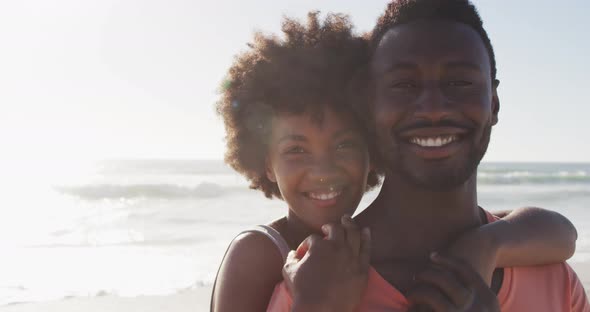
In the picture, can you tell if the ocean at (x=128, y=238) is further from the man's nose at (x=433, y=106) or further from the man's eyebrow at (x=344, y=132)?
the man's nose at (x=433, y=106)

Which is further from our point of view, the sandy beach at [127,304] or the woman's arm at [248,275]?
the sandy beach at [127,304]

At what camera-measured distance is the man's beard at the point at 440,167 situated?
1.75m

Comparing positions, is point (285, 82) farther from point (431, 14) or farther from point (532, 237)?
point (532, 237)

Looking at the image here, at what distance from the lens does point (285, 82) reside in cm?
260

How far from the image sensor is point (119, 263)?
8133 mm

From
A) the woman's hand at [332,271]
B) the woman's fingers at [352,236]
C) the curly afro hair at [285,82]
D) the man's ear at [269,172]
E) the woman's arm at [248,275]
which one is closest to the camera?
the woman's hand at [332,271]

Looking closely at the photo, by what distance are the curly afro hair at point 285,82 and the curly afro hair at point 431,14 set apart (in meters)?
0.13

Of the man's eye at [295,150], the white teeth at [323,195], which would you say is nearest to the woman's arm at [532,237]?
the white teeth at [323,195]

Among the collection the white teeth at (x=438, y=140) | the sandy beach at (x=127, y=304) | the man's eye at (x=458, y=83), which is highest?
the man's eye at (x=458, y=83)

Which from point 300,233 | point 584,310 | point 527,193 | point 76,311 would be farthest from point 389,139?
point 527,193

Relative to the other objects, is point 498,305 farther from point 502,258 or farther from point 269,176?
point 269,176

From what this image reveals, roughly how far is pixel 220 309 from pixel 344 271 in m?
0.72

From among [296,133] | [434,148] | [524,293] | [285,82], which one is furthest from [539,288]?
[285,82]

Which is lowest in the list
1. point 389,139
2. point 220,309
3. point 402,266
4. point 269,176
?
point 220,309
